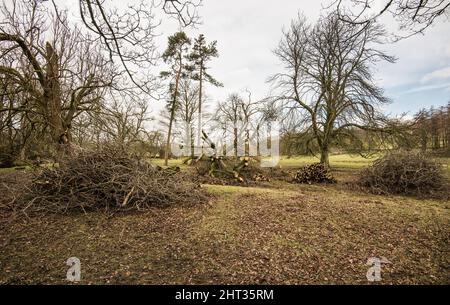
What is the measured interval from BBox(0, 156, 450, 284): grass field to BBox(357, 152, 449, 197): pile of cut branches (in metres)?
2.70

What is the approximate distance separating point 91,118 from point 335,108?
12.7 metres

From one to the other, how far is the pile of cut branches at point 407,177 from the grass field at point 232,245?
270cm

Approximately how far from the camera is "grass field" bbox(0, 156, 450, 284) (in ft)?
10.2

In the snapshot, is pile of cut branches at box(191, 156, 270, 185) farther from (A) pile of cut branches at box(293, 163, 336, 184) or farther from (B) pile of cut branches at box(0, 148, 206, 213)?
(B) pile of cut branches at box(0, 148, 206, 213)

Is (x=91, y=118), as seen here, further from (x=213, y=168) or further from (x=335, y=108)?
(x=335, y=108)

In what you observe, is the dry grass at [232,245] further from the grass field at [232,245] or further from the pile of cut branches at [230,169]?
the pile of cut branches at [230,169]

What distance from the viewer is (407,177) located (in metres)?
8.47

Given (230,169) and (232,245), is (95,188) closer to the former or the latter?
(232,245)

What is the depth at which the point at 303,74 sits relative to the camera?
15.7 meters

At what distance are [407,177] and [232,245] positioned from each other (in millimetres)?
7577

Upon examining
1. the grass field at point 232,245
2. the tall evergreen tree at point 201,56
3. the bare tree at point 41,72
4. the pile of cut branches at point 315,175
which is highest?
the tall evergreen tree at point 201,56

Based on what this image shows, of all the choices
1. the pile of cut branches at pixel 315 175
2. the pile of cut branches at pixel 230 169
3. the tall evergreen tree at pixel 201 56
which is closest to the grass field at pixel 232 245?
the pile of cut branches at pixel 230 169

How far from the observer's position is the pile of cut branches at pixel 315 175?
11.1 meters
